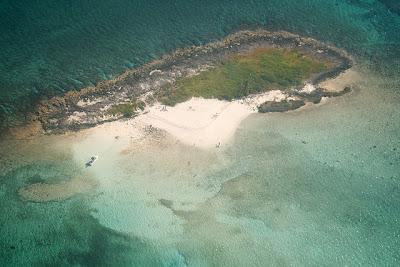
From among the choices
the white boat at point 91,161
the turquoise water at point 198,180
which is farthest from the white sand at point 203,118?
the white boat at point 91,161

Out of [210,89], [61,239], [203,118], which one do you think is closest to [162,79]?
[210,89]

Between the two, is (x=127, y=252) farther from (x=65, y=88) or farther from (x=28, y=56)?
(x=28, y=56)

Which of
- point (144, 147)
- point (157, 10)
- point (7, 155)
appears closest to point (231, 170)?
point (144, 147)

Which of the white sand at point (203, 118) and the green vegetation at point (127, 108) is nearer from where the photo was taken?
the white sand at point (203, 118)

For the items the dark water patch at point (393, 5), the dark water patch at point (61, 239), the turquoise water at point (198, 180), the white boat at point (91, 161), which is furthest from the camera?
the dark water patch at point (393, 5)

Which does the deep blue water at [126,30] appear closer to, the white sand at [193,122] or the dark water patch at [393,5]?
the dark water patch at [393,5]

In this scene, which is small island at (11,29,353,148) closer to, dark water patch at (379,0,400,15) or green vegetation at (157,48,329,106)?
green vegetation at (157,48,329,106)
